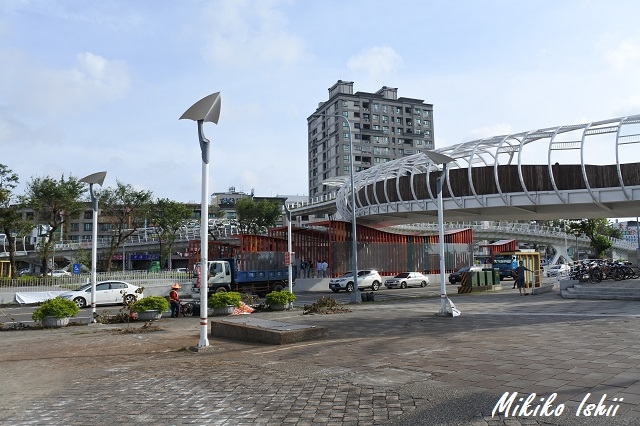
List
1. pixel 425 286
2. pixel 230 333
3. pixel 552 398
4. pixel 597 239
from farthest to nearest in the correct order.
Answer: pixel 597 239, pixel 425 286, pixel 230 333, pixel 552 398

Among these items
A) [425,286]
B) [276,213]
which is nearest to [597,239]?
[425,286]

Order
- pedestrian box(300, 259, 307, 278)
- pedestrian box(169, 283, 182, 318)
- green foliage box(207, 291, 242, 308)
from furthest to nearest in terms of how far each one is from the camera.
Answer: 1. pedestrian box(300, 259, 307, 278)
2. pedestrian box(169, 283, 182, 318)
3. green foliage box(207, 291, 242, 308)

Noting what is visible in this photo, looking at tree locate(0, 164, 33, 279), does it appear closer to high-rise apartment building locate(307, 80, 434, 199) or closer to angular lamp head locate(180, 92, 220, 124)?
angular lamp head locate(180, 92, 220, 124)

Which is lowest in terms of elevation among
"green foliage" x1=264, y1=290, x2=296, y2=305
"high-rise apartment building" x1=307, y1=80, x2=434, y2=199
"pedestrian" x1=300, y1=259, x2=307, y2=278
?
"green foliage" x1=264, y1=290, x2=296, y2=305

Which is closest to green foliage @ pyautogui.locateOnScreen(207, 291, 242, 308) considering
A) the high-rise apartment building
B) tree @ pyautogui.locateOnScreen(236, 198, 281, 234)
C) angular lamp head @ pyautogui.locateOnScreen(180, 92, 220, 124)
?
angular lamp head @ pyautogui.locateOnScreen(180, 92, 220, 124)

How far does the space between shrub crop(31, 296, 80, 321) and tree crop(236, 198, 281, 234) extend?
57.2 metres

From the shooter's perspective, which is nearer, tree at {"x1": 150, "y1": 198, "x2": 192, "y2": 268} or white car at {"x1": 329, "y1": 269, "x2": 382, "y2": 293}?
white car at {"x1": 329, "y1": 269, "x2": 382, "y2": 293}

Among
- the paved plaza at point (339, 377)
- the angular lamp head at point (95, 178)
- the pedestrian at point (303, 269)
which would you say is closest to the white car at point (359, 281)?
the pedestrian at point (303, 269)

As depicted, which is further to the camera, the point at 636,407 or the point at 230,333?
the point at 230,333

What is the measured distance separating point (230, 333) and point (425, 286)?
98.4 feet

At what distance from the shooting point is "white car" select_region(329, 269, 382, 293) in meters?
35.2

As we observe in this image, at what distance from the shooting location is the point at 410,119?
114 m

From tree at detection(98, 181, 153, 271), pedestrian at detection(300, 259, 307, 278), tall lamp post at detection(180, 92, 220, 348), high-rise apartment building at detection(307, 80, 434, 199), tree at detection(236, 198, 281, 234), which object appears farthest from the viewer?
high-rise apartment building at detection(307, 80, 434, 199)

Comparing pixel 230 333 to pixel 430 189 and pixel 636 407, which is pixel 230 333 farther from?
pixel 430 189
